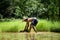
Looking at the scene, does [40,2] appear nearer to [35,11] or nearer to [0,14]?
[35,11]

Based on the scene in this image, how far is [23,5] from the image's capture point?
57.0 ft

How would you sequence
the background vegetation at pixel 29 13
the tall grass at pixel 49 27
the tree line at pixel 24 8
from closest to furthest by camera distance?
the tall grass at pixel 49 27, the background vegetation at pixel 29 13, the tree line at pixel 24 8

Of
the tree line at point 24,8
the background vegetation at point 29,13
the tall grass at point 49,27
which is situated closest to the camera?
the tall grass at point 49,27

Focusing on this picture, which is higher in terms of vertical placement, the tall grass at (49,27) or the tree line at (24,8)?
the tree line at (24,8)

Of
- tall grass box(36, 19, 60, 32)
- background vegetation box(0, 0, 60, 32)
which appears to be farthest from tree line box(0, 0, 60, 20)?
tall grass box(36, 19, 60, 32)

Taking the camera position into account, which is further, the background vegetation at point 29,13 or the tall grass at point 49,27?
the background vegetation at point 29,13

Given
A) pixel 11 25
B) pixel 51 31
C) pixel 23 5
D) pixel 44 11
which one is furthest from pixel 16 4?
pixel 51 31

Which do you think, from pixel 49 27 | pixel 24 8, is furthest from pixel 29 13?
pixel 49 27

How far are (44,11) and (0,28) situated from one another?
5.20 meters

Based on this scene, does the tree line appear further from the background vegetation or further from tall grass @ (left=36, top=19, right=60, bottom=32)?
tall grass @ (left=36, top=19, right=60, bottom=32)

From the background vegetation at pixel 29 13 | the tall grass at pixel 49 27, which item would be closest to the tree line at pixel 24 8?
the background vegetation at pixel 29 13

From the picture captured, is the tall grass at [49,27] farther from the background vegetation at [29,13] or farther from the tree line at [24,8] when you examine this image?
the tree line at [24,8]

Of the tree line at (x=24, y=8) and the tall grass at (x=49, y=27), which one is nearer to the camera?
the tall grass at (x=49, y=27)

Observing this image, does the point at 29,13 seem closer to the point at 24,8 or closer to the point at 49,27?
the point at 24,8
